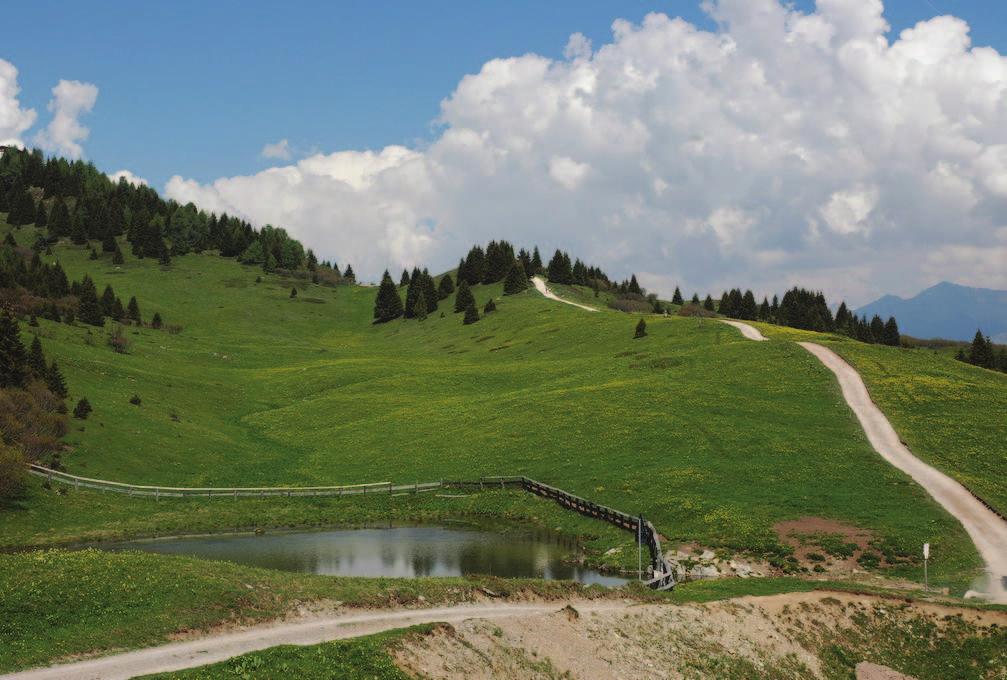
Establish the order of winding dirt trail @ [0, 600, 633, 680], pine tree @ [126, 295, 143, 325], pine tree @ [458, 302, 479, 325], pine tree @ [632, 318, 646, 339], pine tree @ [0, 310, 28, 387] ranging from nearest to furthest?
winding dirt trail @ [0, 600, 633, 680] → pine tree @ [0, 310, 28, 387] → pine tree @ [632, 318, 646, 339] → pine tree @ [126, 295, 143, 325] → pine tree @ [458, 302, 479, 325]

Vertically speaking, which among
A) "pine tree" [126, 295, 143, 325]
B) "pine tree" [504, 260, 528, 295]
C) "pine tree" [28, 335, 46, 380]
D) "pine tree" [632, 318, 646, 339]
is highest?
"pine tree" [504, 260, 528, 295]

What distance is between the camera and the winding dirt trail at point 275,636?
22.2 m

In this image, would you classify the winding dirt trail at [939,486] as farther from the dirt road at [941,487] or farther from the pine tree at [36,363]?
the pine tree at [36,363]

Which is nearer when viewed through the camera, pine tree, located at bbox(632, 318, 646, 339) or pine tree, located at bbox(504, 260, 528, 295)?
pine tree, located at bbox(632, 318, 646, 339)

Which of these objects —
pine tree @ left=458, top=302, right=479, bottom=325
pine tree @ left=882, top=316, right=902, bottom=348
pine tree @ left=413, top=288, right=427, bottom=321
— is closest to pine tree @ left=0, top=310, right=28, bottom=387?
pine tree @ left=458, top=302, right=479, bottom=325

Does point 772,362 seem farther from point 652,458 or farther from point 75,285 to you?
point 75,285

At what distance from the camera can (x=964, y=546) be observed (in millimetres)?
45031

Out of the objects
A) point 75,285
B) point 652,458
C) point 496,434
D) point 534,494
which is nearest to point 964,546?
point 652,458

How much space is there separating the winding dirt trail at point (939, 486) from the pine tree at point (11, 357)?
71.3 metres

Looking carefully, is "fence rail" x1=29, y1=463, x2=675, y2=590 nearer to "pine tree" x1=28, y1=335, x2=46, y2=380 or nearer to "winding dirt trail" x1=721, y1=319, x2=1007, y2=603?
"pine tree" x1=28, y1=335, x2=46, y2=380

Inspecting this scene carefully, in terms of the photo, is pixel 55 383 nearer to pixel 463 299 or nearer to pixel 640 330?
pixel 640 330

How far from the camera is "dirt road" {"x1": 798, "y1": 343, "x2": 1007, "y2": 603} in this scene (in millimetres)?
42781

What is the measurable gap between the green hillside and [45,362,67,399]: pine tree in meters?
3.58

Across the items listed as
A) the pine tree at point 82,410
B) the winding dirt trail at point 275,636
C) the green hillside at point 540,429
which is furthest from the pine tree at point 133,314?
the winding dirt trail at point 275,636
